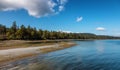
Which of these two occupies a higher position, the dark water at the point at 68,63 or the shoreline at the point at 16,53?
the shoreline at the point at 16,53

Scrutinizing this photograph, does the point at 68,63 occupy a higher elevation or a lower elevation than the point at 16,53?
lower

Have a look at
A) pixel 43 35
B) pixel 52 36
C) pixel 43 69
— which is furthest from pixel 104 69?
pixel 52 36

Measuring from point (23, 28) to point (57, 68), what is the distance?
116755 millimetres

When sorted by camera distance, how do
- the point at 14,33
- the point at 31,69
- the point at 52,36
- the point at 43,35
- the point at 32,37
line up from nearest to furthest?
the point at 31,69 → the point at 14,33 → the point at 32,37 → the point at 43,35 → the point at 52,36

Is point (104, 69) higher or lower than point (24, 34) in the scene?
lower

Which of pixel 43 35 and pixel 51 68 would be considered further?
pixel 43 35

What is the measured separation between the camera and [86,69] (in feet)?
80.1

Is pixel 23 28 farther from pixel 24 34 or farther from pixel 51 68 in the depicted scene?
pixel 51 68

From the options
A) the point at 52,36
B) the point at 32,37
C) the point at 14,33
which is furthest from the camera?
the point at 52,36

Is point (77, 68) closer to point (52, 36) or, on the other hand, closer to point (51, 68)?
point (51, 68)

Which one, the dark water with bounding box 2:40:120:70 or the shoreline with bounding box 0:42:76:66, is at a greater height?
the shoreline with bounding box 0:42:76:66

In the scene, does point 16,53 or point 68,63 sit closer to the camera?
point 68,63

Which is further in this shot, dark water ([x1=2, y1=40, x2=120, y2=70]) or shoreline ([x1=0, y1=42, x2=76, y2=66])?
shoreline ([x1=0, y1=42, x2=76, y2=66])

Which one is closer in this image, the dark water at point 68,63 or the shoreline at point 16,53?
the dark water at point 68,63
